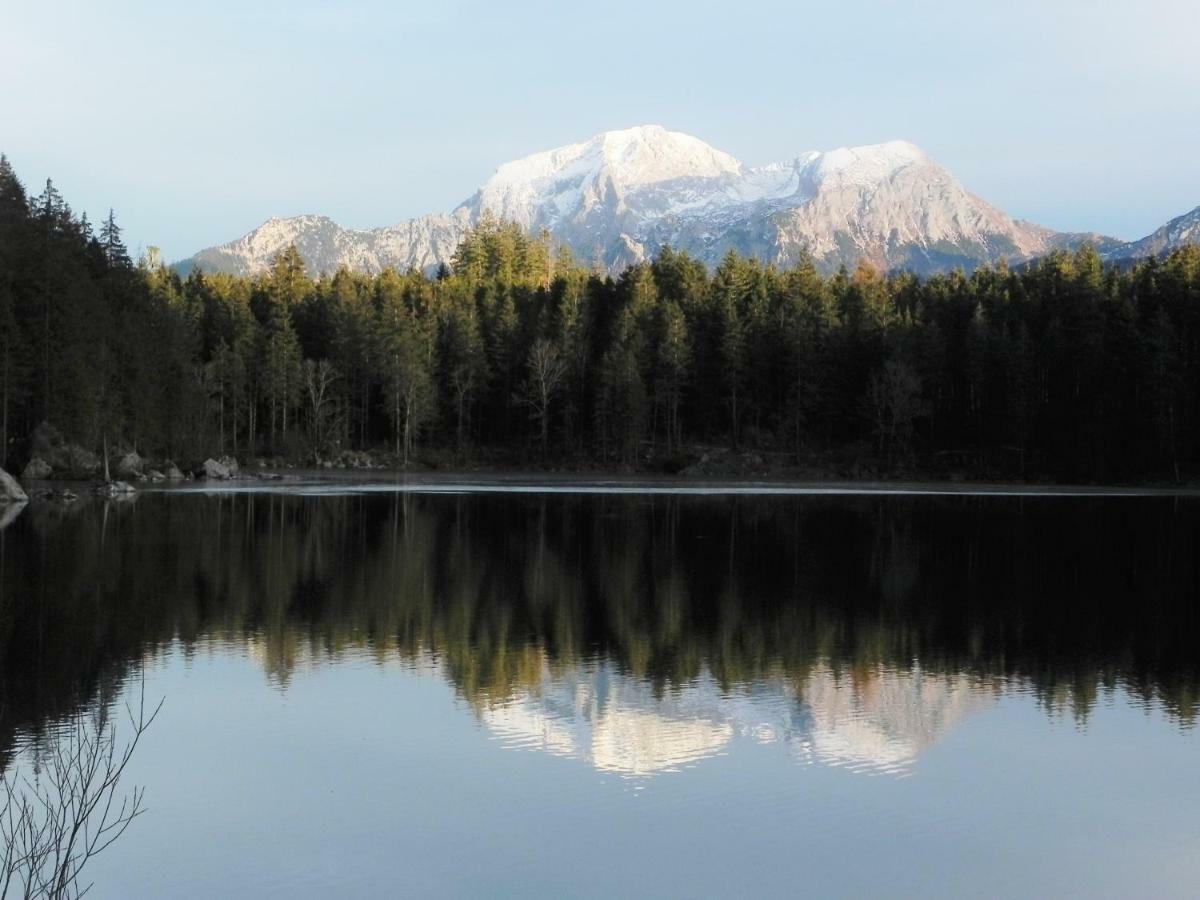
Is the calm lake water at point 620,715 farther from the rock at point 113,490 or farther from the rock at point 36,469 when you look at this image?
the rock at point 36,469

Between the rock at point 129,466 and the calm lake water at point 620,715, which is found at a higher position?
the rock at point 129,466

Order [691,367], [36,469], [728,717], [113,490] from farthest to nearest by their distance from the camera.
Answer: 1. [691,367]
2. [36,469]
3. [113,490]
4. [728,717]

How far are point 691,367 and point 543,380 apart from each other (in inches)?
501

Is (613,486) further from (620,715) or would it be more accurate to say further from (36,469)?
(620,715)

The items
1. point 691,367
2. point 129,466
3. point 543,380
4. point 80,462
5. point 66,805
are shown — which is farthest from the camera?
point 691,367

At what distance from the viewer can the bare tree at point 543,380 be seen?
102562 millimetres

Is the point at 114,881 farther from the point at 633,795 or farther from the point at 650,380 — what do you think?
the point at 650,380

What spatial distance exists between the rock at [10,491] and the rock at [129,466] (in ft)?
63.6

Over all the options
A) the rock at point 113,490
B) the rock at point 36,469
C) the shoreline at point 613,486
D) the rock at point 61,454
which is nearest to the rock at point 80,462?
the rock at point 61,454

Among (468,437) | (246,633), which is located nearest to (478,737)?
(246,633)

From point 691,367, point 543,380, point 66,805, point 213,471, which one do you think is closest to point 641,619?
point 66,805

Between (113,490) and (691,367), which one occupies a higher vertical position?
(691,367)

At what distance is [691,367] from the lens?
104625mm

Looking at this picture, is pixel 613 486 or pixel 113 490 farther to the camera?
pixel 613 486
